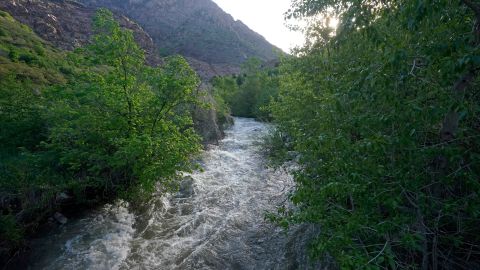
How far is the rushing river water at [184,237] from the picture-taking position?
7.63 metres

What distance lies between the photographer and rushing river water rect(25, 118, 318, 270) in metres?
7.63

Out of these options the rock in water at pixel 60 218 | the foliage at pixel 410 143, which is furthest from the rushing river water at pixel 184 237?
the foliage at pixel 410 143

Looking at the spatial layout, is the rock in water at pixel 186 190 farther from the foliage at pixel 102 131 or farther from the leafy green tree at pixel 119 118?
the leafy green tree at pixel 119 118

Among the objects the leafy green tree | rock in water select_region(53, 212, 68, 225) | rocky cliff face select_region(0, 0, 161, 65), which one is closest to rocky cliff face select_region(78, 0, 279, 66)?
rocky cliff face select_region(0, 0, 161, 65)

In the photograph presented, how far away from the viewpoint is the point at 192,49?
134500 mm

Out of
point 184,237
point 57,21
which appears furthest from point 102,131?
point 57,21

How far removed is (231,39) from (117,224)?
489 feet

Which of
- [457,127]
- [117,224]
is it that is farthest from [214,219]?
[457,127]

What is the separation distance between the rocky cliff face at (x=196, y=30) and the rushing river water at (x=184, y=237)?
117096mm

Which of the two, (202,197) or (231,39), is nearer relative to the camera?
(202,197)

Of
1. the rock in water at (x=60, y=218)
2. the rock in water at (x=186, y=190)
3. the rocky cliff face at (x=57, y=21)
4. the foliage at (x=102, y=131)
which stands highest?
the rocky cliff face at (x=57, y=21)

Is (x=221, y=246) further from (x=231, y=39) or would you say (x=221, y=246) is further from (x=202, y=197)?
(x=231, y=39)

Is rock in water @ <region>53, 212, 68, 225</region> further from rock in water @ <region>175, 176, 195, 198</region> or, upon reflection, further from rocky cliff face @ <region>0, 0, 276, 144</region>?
rocky cliff face @ <region>0, 0, 276, 144</region>

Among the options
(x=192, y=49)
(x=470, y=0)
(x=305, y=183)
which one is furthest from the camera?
(x=192, y=49)
